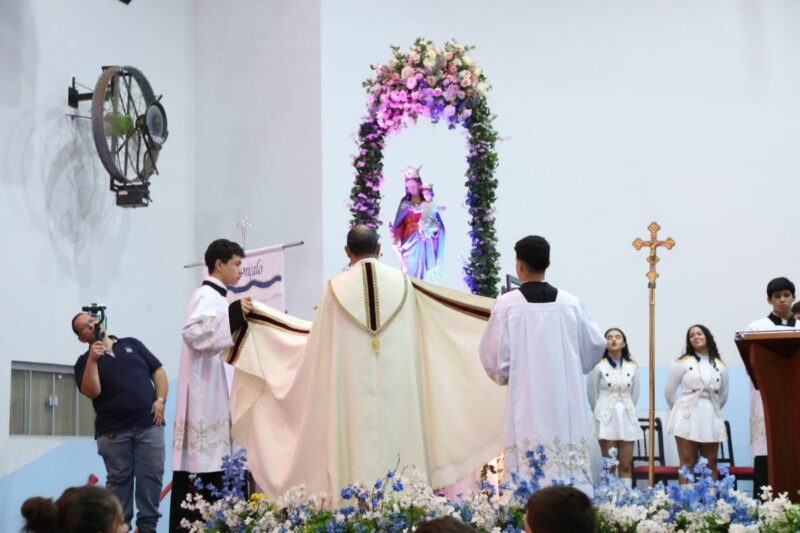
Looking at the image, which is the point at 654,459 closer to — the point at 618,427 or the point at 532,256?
the point at 618,427

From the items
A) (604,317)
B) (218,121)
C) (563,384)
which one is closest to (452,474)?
(563,384)

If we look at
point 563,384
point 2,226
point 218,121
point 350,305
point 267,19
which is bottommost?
point 563,384

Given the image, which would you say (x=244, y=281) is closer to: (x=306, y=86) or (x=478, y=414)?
(x=306, y=86)

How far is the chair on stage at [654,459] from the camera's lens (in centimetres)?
1095

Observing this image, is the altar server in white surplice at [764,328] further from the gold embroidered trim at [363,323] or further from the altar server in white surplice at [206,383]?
the altar server in white surplice at [206,383]

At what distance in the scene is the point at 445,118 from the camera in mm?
9352

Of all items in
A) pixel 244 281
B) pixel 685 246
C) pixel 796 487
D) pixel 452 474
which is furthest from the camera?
pixel 685 246

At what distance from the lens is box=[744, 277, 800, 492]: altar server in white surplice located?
8.59 meters

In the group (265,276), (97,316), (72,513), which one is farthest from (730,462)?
(72,513)

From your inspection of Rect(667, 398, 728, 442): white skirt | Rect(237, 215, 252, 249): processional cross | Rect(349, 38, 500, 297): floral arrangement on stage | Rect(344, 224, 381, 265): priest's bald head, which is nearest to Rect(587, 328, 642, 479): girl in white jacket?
Rect(667, 398, 728, 442): white skirt

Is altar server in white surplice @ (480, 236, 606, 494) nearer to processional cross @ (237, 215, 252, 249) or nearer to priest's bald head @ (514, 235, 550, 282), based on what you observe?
priest's bald head @ (514, 235, 550, 282)

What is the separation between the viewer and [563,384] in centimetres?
618

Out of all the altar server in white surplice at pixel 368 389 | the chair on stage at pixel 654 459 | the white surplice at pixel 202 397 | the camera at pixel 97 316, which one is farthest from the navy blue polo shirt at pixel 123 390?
the chair on stage at pixel 654 459

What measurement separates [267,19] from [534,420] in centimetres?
832
